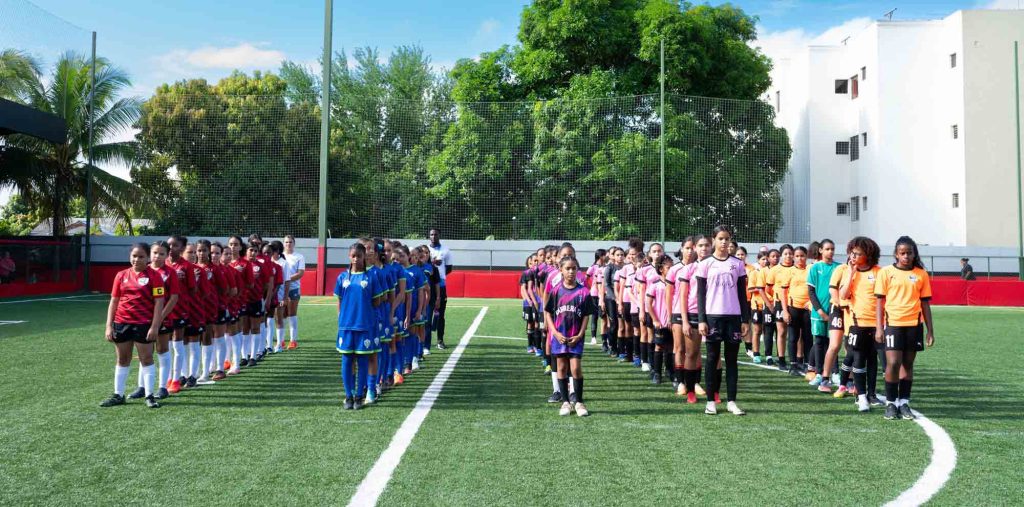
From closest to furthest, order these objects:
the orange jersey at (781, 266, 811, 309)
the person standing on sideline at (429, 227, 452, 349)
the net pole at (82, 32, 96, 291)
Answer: the orange jersey at (781, 266, 811, 309) < the person standing on sideline at (429, 227, 452, 349) < the net pole at (82, 32, 96, 291)

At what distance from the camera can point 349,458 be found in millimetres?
5336

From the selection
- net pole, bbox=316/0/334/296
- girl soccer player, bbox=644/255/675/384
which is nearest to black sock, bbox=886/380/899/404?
girl soccer player, bbox=644/255/675/384

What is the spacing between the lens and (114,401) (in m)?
7.21

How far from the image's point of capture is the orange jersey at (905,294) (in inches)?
269

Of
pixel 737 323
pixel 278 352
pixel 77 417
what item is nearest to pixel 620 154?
pixel 278 352

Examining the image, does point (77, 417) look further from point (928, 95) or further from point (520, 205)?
point (928, 95)

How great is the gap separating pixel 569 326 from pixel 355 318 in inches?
82.4

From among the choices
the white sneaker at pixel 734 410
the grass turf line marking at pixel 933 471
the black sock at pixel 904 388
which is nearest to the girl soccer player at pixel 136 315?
the white sneaker at pixel 734 410

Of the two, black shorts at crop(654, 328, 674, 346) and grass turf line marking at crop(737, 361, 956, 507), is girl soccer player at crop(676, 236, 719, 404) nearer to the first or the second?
black shorts at crop(654, 328, 674, 346)

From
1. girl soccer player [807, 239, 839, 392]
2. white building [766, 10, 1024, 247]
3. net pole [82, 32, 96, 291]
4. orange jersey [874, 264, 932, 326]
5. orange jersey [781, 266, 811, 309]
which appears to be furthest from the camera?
white building [766, 10, 1024, 247]

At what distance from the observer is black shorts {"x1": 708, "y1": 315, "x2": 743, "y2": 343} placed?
706 cm

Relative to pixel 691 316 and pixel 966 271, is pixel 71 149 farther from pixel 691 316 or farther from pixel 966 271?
pixel 966 271

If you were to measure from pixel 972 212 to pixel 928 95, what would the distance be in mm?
5908

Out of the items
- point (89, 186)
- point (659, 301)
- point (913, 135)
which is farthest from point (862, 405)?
point (913, 135)
